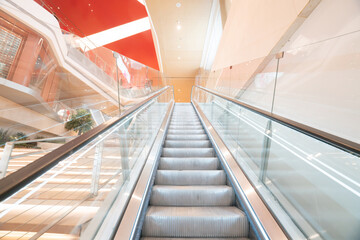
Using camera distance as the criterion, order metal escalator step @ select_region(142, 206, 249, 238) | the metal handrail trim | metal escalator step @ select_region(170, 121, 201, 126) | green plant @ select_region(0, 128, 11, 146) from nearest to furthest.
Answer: the metal handrail trim < metal escalator step @ select_region(142, 206, 249, 238) < green plant @ select_region(0, 128, 11, 146) < metal escalator step @ select_region(170, 121, 201, 126)

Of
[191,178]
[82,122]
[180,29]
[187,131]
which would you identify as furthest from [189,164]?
[180,29]

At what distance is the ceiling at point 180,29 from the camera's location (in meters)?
8.81

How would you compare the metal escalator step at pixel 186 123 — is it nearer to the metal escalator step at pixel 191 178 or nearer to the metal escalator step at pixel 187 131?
the metal escalator step at pixel 187 131

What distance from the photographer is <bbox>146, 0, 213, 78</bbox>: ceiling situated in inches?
347

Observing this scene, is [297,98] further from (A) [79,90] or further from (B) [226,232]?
(A) [79,90]

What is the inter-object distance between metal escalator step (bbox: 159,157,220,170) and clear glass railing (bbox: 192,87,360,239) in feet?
1.81

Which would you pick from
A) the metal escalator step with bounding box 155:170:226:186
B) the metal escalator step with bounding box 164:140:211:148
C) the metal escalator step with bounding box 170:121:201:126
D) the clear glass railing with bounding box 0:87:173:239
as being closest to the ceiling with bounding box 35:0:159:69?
the metal escalator step with bounding box 170:121:201:126

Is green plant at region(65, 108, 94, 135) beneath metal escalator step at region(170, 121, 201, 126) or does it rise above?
beneath

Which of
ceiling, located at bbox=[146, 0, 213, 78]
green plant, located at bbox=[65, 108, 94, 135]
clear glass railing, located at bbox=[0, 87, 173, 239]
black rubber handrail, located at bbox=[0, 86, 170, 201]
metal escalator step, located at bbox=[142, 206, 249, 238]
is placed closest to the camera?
black rubber handrail, located at bbox=[0, 86, 170, 201]

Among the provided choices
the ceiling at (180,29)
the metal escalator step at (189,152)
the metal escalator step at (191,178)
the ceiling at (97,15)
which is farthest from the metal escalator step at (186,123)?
the ceiling at (180,29)

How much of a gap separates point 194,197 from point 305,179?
1063 mm

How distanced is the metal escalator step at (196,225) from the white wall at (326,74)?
1.56m

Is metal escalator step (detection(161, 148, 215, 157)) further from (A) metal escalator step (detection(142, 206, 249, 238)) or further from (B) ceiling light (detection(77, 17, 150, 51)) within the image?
(B) ceiling light (detection(77, 17, 150, 51))

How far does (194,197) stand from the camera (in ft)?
6.64
